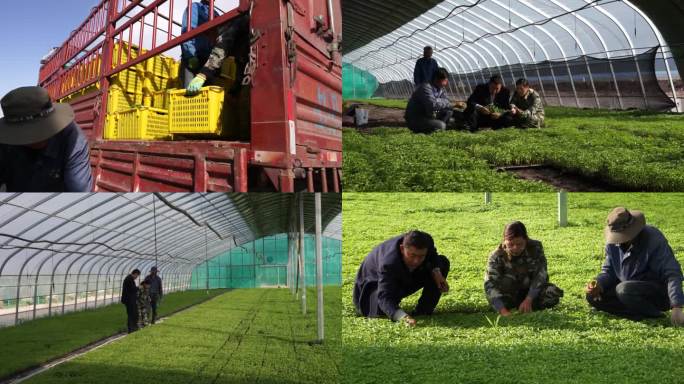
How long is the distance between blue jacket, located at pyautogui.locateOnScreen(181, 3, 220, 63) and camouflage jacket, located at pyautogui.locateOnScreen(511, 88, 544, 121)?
8.61 ft

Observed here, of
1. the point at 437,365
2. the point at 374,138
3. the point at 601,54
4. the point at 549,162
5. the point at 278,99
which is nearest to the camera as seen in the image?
the point at 278,99

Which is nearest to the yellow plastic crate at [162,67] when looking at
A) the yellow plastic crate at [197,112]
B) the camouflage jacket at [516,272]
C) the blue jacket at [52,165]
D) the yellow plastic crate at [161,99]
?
the yellow plastic crate at [161,99]

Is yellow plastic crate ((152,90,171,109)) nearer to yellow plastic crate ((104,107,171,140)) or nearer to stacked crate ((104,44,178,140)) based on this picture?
stacked crate ((104,44,178,140))

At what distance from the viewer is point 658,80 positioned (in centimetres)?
525

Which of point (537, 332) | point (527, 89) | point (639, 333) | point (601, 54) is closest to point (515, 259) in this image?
point (537, 332)

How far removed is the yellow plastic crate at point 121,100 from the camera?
13.7ft

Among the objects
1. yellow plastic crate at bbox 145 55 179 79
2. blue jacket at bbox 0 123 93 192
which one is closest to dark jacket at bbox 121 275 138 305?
blue jacket at bbox 0 123 93 192

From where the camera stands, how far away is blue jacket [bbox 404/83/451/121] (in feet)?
14.8

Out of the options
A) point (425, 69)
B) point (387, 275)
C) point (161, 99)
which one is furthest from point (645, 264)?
point (161, 99)

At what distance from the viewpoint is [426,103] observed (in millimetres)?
4602

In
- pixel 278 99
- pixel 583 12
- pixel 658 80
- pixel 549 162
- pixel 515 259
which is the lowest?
pixel 515 259

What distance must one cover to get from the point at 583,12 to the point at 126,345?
5.20 metres

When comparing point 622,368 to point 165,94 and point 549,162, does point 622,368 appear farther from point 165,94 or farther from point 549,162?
point 165,94

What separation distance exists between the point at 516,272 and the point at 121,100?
401cm
